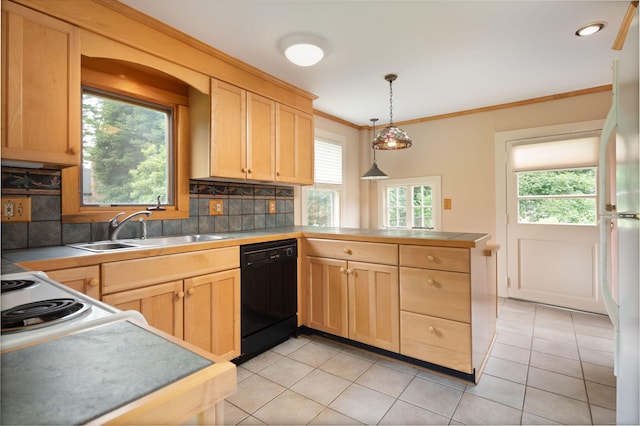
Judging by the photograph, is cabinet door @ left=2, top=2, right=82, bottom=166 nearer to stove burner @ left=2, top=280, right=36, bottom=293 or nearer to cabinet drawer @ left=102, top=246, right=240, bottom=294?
cabinet drawer @ left=102, top=246, right=240, bottom=294

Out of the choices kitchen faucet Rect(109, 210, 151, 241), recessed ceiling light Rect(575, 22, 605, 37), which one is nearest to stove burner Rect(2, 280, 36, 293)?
kitchen faucet Rect(109, 210, 151, 241)

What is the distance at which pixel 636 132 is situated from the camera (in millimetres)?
1048

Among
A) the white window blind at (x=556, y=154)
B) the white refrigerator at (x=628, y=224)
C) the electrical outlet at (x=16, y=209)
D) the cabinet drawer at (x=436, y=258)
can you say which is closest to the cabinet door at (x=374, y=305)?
the cabinet drawer at (x=436, y=258)

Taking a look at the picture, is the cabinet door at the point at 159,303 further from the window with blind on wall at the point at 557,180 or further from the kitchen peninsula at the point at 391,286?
the window with blind on wall at the point at 557,180

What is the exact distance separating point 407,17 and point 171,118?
1.93 metres

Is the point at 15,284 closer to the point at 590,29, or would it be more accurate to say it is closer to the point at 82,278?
the point at 82,278

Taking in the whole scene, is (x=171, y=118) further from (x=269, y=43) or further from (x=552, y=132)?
(x=552, y=132)

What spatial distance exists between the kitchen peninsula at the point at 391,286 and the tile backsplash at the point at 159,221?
169mm

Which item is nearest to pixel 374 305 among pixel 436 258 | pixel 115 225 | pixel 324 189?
pixel 436 258

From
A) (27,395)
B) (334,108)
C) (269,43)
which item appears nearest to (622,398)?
(27,395)

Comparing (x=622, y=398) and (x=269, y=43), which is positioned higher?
(x=269, y=43)

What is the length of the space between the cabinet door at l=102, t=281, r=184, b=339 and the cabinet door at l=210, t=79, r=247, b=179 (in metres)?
0.99

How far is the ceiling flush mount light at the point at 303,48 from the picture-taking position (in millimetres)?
2285

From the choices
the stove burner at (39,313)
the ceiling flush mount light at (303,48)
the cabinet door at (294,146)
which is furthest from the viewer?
the cabinet door at (294,146)
